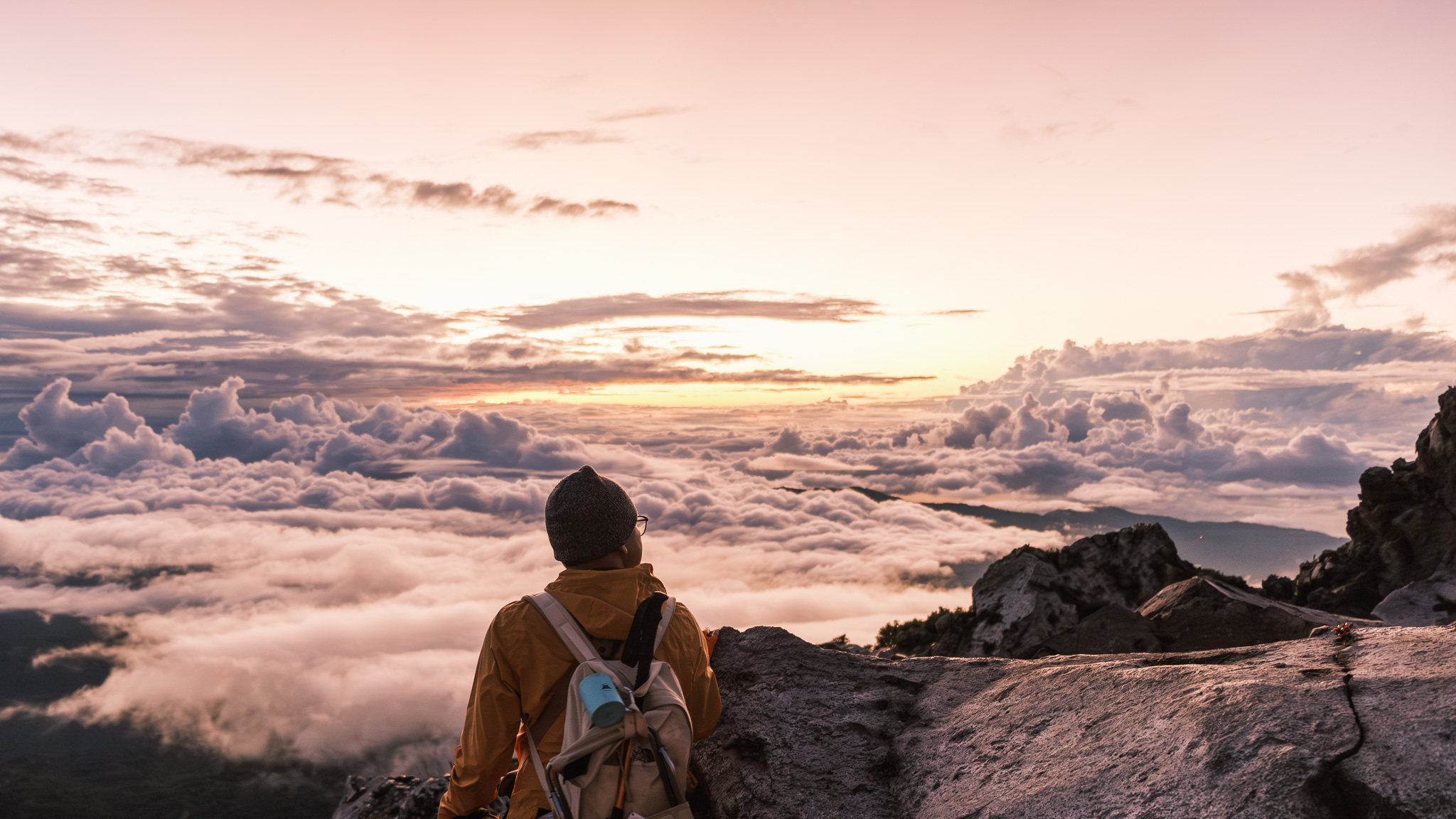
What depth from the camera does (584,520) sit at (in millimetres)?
4527

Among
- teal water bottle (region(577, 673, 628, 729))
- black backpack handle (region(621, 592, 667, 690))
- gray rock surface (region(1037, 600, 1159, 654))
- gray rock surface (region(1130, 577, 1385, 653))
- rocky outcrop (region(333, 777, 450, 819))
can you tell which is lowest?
rocky outcrop (region(333, 777, 450, 819))

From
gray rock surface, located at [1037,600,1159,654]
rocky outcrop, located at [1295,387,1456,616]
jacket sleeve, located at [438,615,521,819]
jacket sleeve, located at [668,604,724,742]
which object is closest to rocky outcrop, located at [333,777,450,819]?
jacket sleeve, located at [438,615,521,819]

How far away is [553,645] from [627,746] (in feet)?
2.51

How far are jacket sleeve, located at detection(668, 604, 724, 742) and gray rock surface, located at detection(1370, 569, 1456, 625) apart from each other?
14102 mm

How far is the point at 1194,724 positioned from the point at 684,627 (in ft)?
10.5

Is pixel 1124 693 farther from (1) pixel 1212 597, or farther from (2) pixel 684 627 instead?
(1) pixel 1212 597

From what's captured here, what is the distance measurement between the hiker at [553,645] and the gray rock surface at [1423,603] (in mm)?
15040

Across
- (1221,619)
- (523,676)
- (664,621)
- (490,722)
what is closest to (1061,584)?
(1221,619)

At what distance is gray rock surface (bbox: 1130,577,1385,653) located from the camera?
951 centimetres

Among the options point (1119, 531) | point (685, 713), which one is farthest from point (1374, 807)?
point (1119, 531)

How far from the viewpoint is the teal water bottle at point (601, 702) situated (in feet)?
12.3

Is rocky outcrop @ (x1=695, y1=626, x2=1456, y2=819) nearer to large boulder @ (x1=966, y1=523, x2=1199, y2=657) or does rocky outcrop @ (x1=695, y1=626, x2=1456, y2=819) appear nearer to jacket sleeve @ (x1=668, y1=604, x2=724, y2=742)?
jacket sleeve @ (x1=668, y1=604, x2=724, y2=742)

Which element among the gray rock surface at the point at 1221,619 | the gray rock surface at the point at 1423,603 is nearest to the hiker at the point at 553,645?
the gray rock surface at the point at 1221,619

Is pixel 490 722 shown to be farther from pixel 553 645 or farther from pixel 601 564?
pixel 601 564
